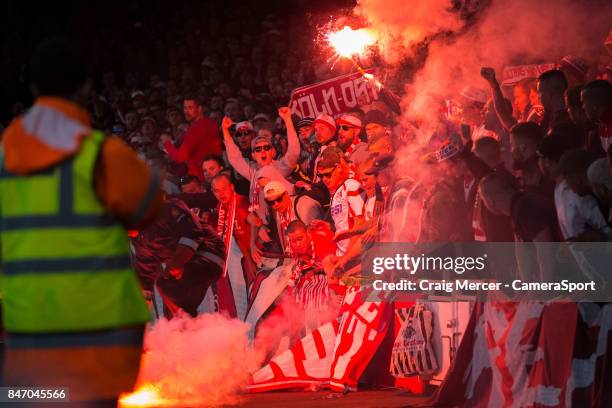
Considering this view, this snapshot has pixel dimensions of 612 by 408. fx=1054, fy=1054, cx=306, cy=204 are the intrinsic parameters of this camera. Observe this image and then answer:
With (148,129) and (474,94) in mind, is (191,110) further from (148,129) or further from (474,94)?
(474,94)

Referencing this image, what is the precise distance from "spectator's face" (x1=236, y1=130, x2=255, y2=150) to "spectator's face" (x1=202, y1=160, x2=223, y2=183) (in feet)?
0.82

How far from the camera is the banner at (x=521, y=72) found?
20.4 ft

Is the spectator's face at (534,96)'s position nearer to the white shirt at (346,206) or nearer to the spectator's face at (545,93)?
the spectator's face at (545,93)

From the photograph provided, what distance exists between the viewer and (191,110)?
8.88m

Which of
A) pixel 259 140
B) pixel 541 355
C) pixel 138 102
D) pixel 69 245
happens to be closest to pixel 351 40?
pixel 259 140

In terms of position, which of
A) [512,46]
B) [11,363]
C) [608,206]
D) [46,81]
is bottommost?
[11,363]

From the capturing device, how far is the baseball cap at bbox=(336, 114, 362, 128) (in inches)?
304

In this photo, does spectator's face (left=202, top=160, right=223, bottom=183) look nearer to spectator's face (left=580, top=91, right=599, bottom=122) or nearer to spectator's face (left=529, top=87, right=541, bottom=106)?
spectator's face (left=529, top=87, right=541, bottom=106)

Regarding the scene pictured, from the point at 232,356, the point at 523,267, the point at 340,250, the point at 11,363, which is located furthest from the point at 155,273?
the point at 11,363

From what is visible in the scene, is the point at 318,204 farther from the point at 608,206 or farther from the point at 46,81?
the point at 46,81

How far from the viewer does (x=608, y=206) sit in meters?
5.73

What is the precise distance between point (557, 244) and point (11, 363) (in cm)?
385

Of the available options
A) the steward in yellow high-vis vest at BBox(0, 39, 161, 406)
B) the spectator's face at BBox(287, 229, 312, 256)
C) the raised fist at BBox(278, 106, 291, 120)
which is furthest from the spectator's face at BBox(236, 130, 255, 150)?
the steward in yellow high-vis vest at BBox(0, 39, 161, 406)

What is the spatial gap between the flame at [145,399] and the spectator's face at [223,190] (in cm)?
159
